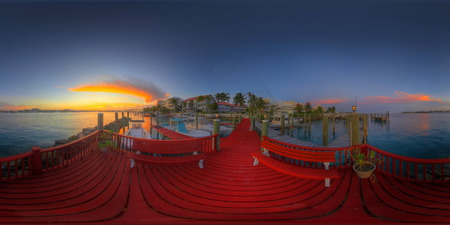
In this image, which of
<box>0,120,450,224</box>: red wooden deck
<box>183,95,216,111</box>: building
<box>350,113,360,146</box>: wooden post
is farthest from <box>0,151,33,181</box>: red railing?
<box>183,95,216,111</box>: building

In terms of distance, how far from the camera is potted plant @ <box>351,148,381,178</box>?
315cm

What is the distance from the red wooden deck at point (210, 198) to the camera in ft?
7.18

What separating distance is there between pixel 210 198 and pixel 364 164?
3471 millimetres

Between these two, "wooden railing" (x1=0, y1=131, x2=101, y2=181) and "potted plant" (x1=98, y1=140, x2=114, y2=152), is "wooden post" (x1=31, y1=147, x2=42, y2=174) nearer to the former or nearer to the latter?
"wooden railing" (x1=0, y1=131, x2=101, y2=181)

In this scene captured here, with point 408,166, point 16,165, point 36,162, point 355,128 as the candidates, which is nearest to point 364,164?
point 408,166

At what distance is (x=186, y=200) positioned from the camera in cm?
256

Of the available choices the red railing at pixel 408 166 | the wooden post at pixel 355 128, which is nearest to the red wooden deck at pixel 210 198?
the red railing at pixel 408 166

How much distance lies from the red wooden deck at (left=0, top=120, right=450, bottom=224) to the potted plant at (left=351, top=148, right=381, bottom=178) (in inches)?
6.5

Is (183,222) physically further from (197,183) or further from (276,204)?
(276,204)

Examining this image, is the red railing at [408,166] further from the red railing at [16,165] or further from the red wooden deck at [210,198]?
the red railing at [16,165]

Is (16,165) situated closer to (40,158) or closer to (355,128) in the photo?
(40,158)

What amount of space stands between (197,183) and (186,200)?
533mm

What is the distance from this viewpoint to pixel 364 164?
334cm

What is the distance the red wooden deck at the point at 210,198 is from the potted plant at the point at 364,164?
0.54ft
